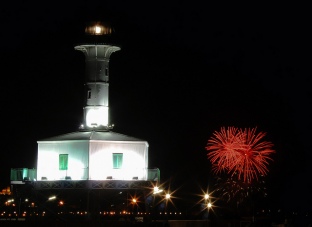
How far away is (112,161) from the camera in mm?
79312

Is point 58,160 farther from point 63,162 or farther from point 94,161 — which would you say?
point 94,161

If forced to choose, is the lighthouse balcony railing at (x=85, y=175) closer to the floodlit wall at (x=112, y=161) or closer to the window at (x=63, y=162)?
the floodlit wall at (x=112, y=161)

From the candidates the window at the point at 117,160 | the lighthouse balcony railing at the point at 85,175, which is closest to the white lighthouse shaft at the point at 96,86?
the window at the point at 117,160

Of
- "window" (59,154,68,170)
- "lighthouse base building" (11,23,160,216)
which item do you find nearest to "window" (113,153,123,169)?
"lighthouse base building" (11,23,160,216)

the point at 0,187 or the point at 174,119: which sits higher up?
the point at 174,119

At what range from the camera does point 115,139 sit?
7950cm

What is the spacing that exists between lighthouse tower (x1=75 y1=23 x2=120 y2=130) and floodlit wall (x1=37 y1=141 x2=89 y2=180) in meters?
3.16

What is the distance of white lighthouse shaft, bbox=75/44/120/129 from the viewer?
8188 cm

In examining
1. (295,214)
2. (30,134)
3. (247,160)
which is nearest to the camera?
A: (247,160)

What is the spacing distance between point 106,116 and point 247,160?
40.6ft

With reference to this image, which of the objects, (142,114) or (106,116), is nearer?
(106,116)

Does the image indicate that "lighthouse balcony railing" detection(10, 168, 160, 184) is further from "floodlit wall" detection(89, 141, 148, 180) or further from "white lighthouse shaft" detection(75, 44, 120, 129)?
"white lighthouse shaft" detection(75, 44, 120, 129)

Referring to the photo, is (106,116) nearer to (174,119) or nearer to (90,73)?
(90,73)

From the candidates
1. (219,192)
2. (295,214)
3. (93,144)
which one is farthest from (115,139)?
(295,214)
